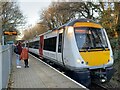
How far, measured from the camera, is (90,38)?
14484 mm

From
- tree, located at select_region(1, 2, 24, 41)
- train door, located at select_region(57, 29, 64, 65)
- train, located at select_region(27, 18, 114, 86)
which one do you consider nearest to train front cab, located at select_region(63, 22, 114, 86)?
train, located at select_region(27, 18, 114, 86)

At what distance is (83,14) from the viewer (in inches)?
1462

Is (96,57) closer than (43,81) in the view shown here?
No

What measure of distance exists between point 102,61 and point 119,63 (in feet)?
28.3

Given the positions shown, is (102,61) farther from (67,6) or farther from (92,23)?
(67,6)

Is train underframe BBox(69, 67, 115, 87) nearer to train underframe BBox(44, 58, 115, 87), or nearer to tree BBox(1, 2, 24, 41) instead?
train underframe BBox(44, 58, 115, 87)

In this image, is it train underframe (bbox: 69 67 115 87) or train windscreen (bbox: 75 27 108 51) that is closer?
train underframe (bbox: 69 67 115 87)

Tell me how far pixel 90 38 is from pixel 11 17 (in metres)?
30.4

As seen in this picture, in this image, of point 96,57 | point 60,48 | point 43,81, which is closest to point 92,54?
point 96,57

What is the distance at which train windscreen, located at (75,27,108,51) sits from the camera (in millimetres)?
14172

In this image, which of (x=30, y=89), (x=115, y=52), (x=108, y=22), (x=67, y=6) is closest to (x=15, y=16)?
(x=67, y=6)

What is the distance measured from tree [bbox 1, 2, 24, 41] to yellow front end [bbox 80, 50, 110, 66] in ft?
89.9

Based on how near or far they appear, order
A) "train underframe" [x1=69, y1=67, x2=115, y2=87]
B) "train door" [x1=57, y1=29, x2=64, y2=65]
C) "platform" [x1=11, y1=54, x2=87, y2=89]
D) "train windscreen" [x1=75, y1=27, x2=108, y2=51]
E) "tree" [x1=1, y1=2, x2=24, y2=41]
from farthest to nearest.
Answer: "tree" [x1=1, y1=2, x2=24, y2=41]
"train door" [x1=57, y1=29, x2=64, y2=65]
"train windscreen" [x1=75, y1=27, x2=108, y2=51]
"train underframe" [x1=69, y1=67, x2=115, y2=87]
"platform" [x1=11, y1=54, x2=87, y2=89]

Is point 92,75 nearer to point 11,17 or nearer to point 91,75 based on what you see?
point 91,75
